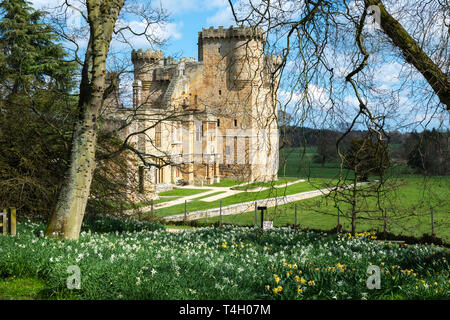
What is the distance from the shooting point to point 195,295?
4.77 metres

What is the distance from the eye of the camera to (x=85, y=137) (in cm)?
797

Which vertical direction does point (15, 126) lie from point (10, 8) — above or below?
below

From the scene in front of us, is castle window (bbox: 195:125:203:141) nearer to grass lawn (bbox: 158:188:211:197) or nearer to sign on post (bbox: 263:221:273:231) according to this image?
grass lawn (bbox: 158:188:211:197)

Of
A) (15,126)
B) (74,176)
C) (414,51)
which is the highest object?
(414,51)

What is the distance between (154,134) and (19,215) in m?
20.9

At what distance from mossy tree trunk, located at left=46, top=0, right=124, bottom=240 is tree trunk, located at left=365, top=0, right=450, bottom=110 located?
482 centimetres

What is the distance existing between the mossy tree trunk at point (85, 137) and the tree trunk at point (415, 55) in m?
4.82

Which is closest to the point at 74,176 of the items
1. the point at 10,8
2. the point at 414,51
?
the point at 414,51

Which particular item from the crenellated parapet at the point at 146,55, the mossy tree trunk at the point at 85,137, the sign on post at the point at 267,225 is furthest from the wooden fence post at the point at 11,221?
the crenellated parapet at the point at 146,55

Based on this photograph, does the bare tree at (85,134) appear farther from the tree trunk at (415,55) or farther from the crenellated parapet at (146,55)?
the crenellated parapet at (146,55)

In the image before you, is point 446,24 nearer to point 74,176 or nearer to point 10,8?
point 74,176

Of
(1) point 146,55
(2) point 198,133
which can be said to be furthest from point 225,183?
(1) point 146,55

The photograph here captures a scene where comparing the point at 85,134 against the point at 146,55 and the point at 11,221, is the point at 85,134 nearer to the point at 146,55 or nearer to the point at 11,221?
the point at 11,221

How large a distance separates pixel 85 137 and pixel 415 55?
5854 millimetres
